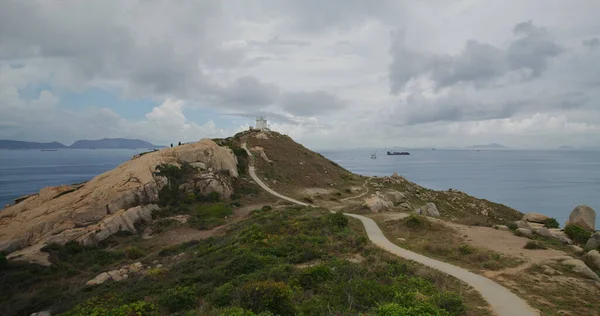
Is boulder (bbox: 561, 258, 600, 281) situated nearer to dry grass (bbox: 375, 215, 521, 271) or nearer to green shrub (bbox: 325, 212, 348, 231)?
dry grass (bbox: 375, 215, 521, 271)

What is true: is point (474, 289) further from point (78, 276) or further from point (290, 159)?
point (290, 159)

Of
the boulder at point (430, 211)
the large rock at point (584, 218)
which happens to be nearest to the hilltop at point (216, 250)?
the boulder at point (430, 211)

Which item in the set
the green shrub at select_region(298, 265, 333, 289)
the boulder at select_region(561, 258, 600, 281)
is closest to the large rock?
the boulder at select_region(561, 258, 600, 281)

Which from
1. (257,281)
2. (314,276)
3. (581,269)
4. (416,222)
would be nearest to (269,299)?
(257,281)

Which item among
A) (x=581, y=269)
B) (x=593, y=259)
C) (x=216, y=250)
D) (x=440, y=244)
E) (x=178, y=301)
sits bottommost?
→ (x=216, y=250)

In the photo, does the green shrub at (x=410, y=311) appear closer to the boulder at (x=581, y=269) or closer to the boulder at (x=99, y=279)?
the boulder at (x=581, y=269)

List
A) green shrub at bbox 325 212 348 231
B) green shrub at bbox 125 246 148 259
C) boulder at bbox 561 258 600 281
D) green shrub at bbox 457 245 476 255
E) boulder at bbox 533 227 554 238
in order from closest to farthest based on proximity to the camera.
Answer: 1. boulder at bbox 561 258 600 281
2. green shrub at bbox 457 245 476 255
3. boulder at bbox 533 227 554 238
4. green shrub at bbox 325 212 348 231
5. green shrub at bbox 125 246 148 259

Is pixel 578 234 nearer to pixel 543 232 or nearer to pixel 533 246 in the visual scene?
pixel 543 232
